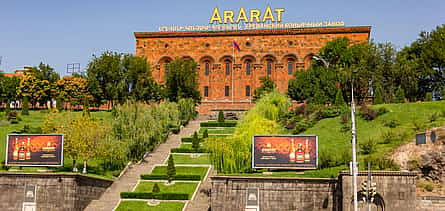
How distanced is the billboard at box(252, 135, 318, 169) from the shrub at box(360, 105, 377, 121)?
38.8ft

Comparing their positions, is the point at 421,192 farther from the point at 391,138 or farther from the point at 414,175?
the point at 391,138

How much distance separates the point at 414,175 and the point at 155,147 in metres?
25.4

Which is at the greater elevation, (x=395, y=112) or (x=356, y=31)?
(x=356, y=31)

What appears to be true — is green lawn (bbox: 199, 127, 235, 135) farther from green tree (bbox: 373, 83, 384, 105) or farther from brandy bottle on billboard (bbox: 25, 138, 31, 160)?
brandy bottle on billboard (bbox: 25, 138, 31, 160)

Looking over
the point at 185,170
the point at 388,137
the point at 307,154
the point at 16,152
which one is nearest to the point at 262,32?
the point at 185,170

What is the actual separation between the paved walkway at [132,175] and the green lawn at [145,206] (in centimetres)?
76

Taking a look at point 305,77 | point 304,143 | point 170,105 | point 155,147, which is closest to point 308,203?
point 304,143

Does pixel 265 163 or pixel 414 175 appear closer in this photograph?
pixel 414 175

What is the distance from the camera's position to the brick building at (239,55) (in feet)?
244

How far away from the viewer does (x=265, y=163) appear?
38.1m

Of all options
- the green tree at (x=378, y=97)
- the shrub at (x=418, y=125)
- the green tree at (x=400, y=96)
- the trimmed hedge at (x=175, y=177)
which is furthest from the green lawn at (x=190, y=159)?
the green tree at (x=400, y=96)

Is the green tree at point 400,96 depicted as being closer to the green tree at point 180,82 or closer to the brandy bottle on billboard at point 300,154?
the brandy bottle on billboard at point 300,154

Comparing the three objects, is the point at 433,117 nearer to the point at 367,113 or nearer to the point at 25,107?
the point at 367,113

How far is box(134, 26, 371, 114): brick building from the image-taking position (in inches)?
2933
